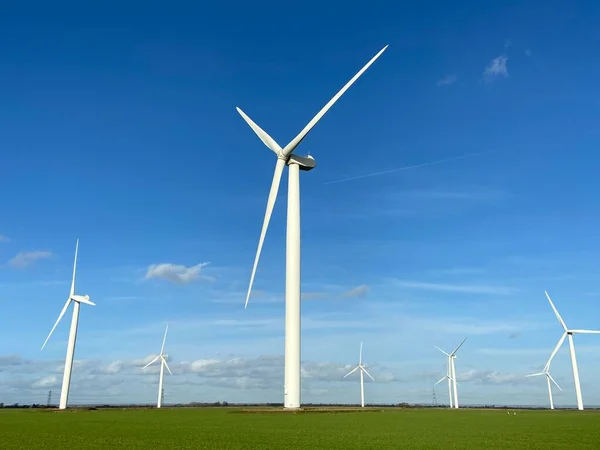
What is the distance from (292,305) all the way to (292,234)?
868cm

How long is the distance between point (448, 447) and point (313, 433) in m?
10.6

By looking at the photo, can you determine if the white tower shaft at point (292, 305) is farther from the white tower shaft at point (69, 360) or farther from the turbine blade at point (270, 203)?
the white tower shaft at point (69, 360)

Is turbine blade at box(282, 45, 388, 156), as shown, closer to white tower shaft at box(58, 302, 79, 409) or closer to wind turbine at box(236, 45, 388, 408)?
wind turbine at box(236, 45, 388, 408)

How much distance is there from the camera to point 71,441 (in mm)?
29922

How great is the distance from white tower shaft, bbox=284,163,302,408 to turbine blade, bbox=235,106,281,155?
713 centimetres

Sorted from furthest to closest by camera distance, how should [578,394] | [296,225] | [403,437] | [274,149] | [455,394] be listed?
1. [455,394]
2. [578,394]
3. [274,149]
4. [296,225]
5. [403,437]

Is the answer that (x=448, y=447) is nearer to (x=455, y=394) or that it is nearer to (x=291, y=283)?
(x=291, y=283)

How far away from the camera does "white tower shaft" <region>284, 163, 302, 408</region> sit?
57750 mm

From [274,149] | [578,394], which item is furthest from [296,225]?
[578,394]

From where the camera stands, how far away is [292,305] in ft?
195

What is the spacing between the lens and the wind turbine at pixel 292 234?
58031 mm

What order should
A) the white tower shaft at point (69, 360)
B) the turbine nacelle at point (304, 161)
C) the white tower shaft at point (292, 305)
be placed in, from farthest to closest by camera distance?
1. the white tower shaft at point (69, 360)
2. the turbine nacelle at point (304, 161)
3. the white tower shaft at point (292, 305)

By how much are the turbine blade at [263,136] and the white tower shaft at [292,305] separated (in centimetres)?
713

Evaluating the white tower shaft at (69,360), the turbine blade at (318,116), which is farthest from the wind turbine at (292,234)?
the white tower shaft at (69,360)
